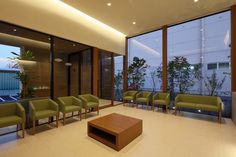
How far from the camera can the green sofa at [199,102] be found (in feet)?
14.0

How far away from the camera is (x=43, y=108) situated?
3869mm

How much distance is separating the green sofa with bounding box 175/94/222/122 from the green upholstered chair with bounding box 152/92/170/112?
1.25 ft

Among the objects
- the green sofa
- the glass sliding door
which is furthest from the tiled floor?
Result: the glass sliding door

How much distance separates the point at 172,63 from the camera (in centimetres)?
580

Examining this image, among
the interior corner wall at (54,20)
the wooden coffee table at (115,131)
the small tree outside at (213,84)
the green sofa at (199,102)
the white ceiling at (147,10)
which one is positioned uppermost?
the white ceiling at (147,10)

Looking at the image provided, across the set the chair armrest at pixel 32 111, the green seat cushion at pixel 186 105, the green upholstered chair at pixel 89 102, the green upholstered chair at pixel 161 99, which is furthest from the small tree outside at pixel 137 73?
the chair armrest at pixel 32 111

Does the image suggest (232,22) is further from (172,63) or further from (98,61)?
(98,61)

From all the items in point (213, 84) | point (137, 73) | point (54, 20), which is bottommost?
point (213, 84)

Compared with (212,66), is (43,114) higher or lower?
lower

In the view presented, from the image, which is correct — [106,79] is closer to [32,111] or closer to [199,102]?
[32,111]

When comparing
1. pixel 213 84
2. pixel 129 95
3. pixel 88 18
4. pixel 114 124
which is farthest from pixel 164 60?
pixel 114 124

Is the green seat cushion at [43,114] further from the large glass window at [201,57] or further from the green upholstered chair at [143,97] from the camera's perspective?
the large glass window at [201,57]

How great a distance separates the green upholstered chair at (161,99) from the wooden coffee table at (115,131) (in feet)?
7.97

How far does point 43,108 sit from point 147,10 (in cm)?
459
